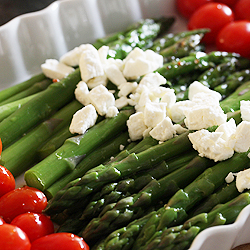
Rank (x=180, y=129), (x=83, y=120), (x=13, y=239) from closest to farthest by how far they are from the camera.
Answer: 1. (x=13, y=239)
2. (x=180, y=129)
3. (x=83, y=120)

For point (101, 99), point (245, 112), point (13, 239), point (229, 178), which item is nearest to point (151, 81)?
point (101, 99)

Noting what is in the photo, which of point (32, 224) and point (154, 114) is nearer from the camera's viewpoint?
point (32, 224)

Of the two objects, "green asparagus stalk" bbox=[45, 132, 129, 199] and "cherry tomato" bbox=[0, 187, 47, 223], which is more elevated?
"cherry tomato" bbox=[0, 187, 47, 223]

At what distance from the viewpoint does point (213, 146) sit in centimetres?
183

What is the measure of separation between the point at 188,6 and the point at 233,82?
121 centimetres

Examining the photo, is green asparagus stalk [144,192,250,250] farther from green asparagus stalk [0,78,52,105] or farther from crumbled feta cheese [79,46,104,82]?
green asparagus stalk [0,78,52,105]

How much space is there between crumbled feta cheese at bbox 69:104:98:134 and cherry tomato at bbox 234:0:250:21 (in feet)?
6.77

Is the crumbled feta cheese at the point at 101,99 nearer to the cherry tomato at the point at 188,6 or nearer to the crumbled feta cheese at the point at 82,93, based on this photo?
the crumbled feta cheese at the point at 82,93

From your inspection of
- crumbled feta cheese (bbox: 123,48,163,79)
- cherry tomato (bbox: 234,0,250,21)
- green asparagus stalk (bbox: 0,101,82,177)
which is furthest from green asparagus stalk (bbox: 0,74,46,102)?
cherry tomato (bbox: 234,0,250,21)

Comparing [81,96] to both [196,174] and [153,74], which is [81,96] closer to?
[153,74]

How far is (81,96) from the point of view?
7.88 ft

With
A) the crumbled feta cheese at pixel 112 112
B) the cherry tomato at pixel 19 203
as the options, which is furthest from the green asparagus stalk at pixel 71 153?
the cherry tomato at pixel 19 203

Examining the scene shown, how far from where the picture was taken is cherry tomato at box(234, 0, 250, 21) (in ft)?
11.3

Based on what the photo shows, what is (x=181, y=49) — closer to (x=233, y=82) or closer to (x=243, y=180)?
(x=233, y=82)
